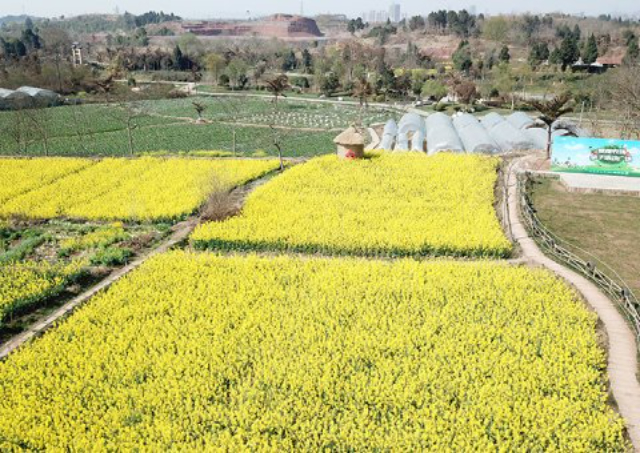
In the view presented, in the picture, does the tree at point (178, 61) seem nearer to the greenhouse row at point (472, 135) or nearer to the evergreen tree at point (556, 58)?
the evergreen tree at point (556, 58)

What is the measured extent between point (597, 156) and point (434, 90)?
1852 inches

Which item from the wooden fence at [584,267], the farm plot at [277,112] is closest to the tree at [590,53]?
the farm plot at [277,112]

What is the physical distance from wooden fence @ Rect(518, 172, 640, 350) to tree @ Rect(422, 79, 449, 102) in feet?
167

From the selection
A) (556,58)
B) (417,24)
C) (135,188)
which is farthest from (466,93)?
(417,24)

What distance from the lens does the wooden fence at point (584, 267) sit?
15250mm

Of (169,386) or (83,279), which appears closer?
(169,386)

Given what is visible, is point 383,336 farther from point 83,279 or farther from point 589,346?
point 83,279

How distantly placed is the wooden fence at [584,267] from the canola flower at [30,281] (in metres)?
16.8

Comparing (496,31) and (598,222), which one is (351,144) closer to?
(598,222)

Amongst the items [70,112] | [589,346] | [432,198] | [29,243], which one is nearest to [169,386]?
[589,346]

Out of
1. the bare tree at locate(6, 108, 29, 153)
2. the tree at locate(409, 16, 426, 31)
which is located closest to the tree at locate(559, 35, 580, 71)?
the bare tree at locate(6, 108, 29, 153)

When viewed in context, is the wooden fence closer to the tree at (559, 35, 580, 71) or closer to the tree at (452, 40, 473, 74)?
the tree at (559, 35, 580, 71)

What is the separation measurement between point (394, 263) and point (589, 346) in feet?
21.8

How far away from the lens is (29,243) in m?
21.0
